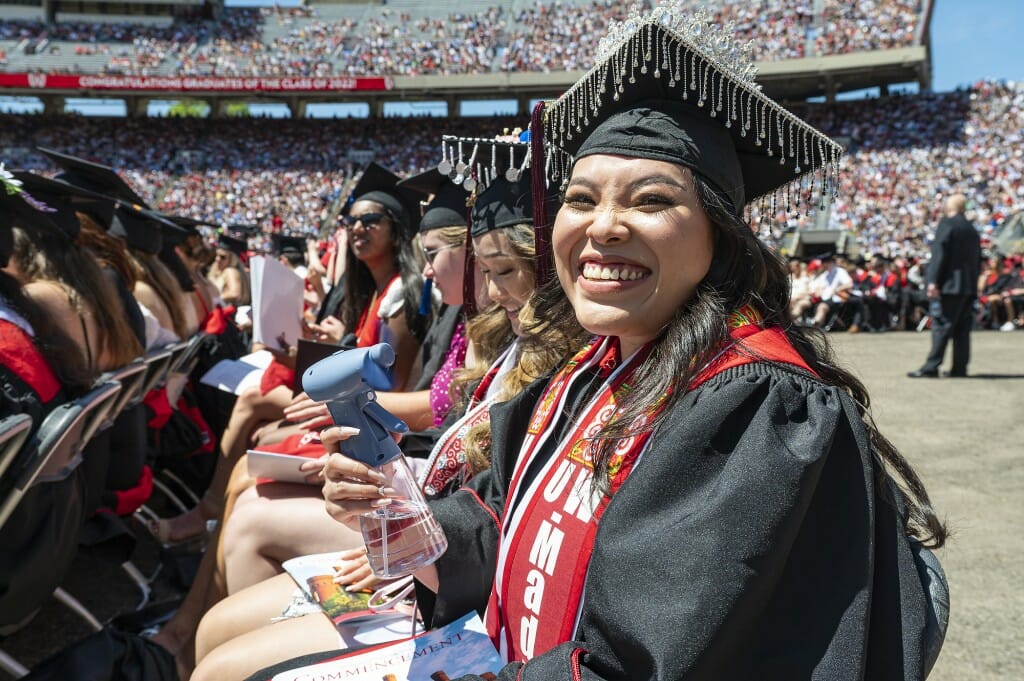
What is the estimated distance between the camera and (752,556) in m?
1.07

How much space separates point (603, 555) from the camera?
1.17 metres

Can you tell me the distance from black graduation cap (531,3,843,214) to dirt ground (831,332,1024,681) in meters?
0.67

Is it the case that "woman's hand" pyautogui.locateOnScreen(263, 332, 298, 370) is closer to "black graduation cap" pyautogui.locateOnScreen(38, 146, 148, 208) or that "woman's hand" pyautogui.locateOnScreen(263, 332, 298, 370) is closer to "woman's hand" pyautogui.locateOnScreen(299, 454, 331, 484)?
"black graduation cap" pyautogui.locateOnScreen(38, 146, 148, 208)

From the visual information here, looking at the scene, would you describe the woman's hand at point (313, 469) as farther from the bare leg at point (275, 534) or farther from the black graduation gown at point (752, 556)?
the black graduation gown at point (752, 556)

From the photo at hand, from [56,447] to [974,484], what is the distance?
4.65m

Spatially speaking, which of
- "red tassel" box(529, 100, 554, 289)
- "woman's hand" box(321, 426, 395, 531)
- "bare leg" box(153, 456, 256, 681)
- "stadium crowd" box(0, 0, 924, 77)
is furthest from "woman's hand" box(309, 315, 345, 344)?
"stadium crowd" box(0, 0, 924, 77)

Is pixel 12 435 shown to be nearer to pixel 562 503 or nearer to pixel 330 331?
pixel 562 503

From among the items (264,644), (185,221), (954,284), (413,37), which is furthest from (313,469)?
(413,37)

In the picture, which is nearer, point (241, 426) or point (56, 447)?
point (56, 447)

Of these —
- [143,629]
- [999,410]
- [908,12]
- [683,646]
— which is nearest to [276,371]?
[143,629]

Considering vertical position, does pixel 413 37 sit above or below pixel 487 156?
above

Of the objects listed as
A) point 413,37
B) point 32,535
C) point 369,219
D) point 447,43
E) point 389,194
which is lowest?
point 32,535

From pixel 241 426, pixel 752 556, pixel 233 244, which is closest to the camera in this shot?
pixel 752 556

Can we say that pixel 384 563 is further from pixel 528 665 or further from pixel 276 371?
pixel 276 371
